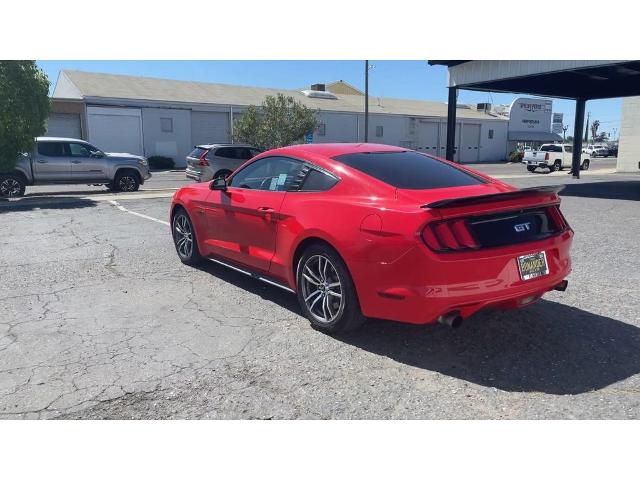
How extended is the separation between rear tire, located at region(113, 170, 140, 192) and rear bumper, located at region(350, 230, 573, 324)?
48.0 ft

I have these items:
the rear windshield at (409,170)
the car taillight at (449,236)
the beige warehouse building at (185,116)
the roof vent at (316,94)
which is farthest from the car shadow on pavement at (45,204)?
the roof vent at (316,94)

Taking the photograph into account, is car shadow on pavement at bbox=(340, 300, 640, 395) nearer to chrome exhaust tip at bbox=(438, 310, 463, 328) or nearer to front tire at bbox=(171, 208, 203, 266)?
chrome exhaust tip at bbox=(438, 310, 463, 328)

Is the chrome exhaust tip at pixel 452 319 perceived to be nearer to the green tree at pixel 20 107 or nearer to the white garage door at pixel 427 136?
the green tree at pixel 20 107

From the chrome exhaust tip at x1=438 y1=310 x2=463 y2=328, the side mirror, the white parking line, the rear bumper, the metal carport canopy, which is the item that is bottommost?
the white parking line

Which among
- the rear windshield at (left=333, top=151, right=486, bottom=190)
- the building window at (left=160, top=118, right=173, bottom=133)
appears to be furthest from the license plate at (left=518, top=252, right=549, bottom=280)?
the building window at (left=160, top=118, right=173, bottom=133)

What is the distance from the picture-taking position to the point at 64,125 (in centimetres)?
2980

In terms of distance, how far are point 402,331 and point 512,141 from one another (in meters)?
53.9

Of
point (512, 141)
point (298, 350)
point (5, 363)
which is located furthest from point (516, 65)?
point (512, 141)

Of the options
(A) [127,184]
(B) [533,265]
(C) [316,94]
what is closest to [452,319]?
(B) [533,265]

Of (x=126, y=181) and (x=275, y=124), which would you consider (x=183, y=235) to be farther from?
(x=275, y=124)

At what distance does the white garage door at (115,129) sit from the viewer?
30297 millimetres

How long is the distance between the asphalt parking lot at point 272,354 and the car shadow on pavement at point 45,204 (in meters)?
6.32

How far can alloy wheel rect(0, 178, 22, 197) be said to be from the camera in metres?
14.6

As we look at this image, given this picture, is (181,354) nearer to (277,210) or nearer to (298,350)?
(298,350)
